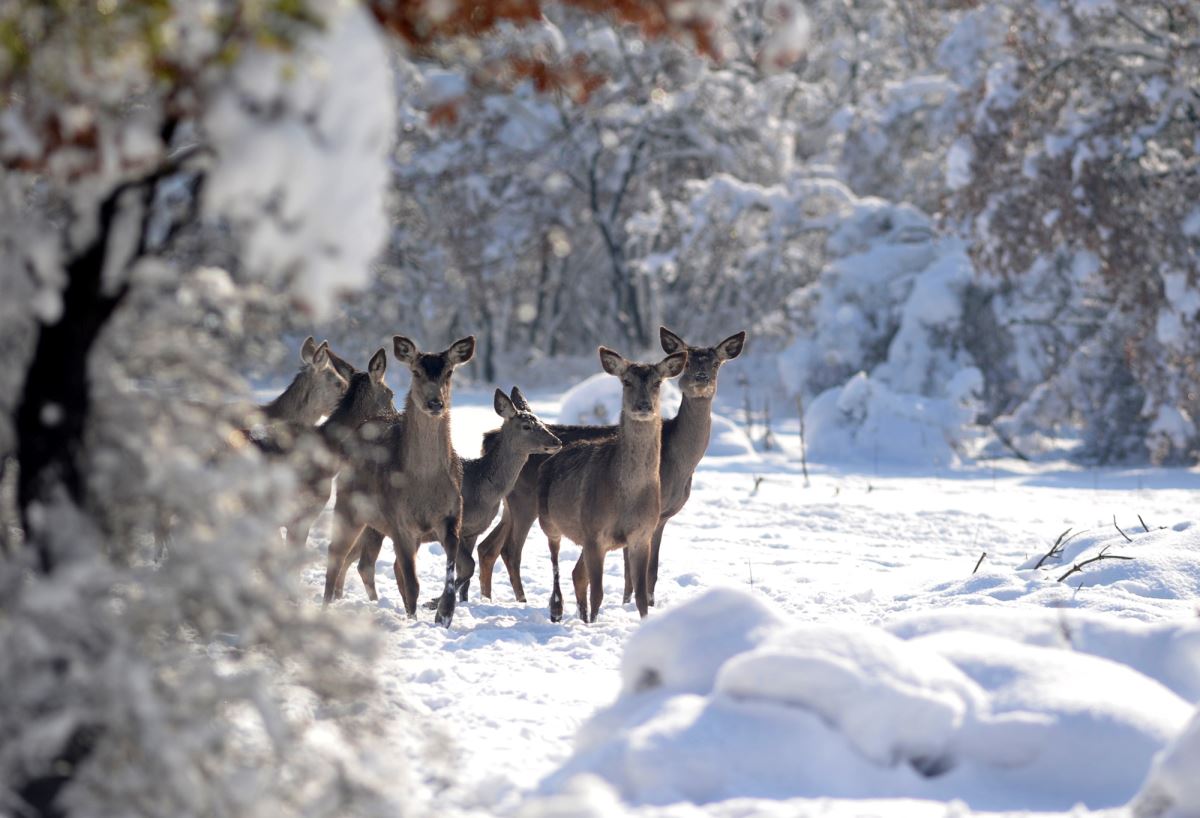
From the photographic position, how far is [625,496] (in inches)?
407

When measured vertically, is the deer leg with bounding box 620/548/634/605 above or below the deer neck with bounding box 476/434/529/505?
below

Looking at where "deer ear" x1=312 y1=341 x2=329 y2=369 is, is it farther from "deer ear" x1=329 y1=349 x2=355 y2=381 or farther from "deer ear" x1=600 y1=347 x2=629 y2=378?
"deer ear" x1=600 y1=347 x2=629 y2=378

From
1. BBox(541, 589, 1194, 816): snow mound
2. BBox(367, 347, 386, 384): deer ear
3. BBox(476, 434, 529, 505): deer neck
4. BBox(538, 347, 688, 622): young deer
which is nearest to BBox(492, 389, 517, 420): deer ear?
BBox(476, 434, 529, 505): deer neck

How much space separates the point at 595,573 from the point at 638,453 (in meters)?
0.89

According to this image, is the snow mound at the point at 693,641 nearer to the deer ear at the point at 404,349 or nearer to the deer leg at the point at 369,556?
the deer ear at the point at 404,349

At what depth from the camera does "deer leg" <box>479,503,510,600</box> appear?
11438 millimetres

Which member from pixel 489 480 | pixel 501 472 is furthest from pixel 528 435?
pixel 489 480

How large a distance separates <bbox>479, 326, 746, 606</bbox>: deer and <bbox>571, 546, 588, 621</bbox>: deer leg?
1.67 feet

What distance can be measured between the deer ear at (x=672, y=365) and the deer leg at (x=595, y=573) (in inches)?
53.3

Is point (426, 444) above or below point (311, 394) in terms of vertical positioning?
below

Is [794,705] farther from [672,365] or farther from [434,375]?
[672,365]

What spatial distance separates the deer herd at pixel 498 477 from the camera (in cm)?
991

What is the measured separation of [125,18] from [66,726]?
1836 millimetres

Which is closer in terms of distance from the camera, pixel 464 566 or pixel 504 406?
pixel 464 566
